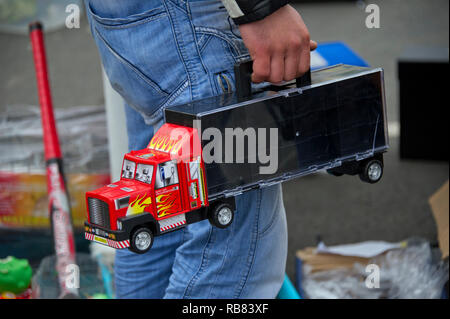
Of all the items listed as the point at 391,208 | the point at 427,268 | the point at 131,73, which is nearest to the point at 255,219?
the point at 131,73

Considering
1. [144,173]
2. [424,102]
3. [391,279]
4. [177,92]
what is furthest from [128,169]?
[424,102]

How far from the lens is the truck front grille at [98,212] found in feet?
2.51

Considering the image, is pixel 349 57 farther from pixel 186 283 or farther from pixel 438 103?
pixel 186 283

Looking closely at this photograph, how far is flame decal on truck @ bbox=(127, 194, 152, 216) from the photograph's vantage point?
76 centimetres

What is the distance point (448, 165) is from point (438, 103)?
0.22m

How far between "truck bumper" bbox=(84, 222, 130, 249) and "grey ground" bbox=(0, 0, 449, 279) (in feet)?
3.58

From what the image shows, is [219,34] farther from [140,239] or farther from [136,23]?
[140,239]

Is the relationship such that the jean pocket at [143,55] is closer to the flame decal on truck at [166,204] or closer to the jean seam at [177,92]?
the jean seam at [177,92]

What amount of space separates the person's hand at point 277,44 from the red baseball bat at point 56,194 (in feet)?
2.65

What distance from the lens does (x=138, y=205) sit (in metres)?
0.77

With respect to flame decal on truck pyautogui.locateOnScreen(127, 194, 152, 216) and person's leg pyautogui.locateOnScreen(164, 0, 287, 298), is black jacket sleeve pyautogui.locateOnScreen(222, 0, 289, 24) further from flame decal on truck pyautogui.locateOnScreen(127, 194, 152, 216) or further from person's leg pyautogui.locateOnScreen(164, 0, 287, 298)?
flame decal on truck pyautogui.locateOnScreen(127, 194, 152, 216)

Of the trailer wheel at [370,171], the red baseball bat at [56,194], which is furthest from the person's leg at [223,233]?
the red baseball bat at [56,194]

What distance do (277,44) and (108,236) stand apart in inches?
11.7

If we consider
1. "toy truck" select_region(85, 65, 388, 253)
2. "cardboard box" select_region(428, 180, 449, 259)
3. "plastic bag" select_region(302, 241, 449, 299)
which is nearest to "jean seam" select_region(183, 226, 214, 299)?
"toy truck" select_region(85, 65, 388, 253)
